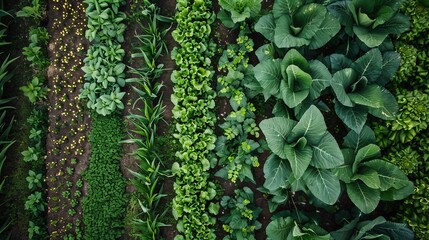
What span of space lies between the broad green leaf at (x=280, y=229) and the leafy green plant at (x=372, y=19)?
2433mm

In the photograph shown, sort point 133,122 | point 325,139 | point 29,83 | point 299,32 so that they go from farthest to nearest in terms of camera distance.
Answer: point 29,83 → point 133,122 → point 299,32 → point 325,139

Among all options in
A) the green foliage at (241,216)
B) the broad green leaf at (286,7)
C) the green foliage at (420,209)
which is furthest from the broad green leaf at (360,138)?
the broad green leaf at (286,7)

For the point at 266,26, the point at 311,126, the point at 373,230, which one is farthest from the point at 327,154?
the point at 266,26

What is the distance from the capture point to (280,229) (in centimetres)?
455

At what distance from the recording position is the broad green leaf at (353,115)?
4.54 metres

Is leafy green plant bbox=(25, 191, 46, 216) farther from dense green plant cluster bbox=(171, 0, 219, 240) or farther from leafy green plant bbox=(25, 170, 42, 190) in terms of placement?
dense green plant cluster bbox=(171, 0, 219, 240)

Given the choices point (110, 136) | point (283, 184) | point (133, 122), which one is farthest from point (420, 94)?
point (110, 136)

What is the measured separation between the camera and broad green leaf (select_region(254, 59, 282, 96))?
457cm

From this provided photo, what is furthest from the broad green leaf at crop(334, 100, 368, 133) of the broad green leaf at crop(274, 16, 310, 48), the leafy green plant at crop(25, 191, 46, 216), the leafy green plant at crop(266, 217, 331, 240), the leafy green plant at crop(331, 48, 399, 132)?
the leafy green plant at crop(25, 191, 46, 216)

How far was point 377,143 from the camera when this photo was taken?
186 inches

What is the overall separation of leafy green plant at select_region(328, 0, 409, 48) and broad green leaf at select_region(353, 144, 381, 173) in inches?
49.2

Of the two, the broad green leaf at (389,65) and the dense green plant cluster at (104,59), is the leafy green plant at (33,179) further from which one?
the broad green leaf at (389,65)

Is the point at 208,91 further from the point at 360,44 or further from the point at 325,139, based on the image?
the point at 360,44

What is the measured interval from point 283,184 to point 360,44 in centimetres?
213
